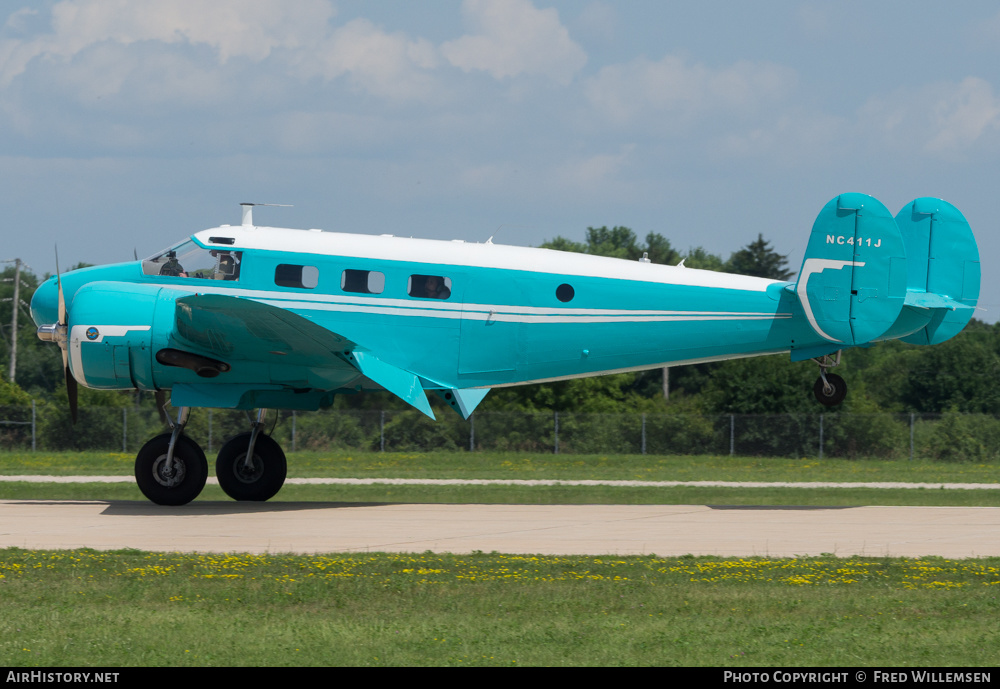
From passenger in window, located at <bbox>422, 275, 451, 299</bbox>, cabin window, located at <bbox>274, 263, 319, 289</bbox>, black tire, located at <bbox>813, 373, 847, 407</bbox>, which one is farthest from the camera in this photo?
black tire, located at <bbox>813, 373, 847, 407</bbox>

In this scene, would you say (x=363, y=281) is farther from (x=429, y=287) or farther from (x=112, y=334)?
(x=112, y=334)

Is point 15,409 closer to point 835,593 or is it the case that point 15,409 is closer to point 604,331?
point 604,331

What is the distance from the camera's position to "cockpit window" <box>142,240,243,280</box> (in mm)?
19891

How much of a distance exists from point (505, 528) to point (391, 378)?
3.87m

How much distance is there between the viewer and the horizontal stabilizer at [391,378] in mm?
19484

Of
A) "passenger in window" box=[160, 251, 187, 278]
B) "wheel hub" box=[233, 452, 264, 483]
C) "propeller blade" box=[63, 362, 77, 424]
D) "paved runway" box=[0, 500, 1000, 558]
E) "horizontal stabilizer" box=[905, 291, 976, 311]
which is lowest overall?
"paved runway" box=[0, 500, 1000, 558]

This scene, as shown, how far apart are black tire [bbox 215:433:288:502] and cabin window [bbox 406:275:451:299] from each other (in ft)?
13.5

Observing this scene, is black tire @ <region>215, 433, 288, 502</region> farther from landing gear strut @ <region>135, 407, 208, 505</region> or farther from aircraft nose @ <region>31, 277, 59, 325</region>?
aircraft nose @ <region>31, 277, 59, 325</region>

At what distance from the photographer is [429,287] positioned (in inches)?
790

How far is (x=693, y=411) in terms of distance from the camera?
50.2 m

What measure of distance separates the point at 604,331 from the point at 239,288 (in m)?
6.71

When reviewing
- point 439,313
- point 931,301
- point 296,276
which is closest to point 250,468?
point 296,276

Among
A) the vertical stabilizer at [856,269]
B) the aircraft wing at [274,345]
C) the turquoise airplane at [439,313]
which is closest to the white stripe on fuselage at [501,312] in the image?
the turquoise airplane at [439,313]

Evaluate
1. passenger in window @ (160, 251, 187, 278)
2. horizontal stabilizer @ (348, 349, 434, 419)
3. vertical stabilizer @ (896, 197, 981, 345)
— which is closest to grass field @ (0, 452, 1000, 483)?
vertical stabilizer @ (896, 197, 981, 345)
